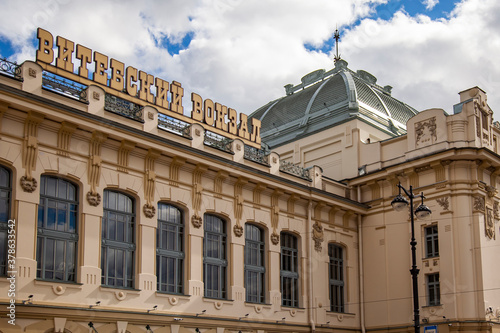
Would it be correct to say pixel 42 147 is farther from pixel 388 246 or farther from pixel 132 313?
pixel 388 246

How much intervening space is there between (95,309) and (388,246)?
1718cm

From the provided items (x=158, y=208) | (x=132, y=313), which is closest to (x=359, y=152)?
(x=158, y=208)

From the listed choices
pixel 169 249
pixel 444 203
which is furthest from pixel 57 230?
pixel 444 203

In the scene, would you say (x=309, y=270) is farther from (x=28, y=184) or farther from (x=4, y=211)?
(x=4, y=211)

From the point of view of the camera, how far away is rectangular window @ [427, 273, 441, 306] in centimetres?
3403

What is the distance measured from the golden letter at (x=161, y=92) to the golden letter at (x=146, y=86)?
0.93ft

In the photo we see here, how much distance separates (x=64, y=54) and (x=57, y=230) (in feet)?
24.3

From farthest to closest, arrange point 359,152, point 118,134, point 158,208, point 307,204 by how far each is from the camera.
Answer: point 359,152, point 307,204, point 158,208, point 118,134

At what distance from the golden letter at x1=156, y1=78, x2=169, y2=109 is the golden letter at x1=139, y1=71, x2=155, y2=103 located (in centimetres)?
28

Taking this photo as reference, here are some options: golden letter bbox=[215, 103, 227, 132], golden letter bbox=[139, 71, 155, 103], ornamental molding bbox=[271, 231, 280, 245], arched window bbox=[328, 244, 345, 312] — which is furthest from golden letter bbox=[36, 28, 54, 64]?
arched window bbox=[328, 244, 345, 312]

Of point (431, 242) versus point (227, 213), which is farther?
point (431, 242)

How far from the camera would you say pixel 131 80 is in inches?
1202

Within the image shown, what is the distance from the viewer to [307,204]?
115 ft

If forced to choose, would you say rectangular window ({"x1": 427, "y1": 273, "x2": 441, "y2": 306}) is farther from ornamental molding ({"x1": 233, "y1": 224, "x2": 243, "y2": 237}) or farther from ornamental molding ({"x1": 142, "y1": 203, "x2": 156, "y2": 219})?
ornamental molding ({"x1": 142, "y1": 203, "x2": 156, "y2": 219})
